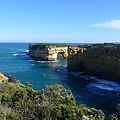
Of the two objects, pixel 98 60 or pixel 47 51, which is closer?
pixel 98 60

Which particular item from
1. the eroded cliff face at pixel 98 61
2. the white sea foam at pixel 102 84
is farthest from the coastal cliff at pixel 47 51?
the white sea foam at pixel 102 84

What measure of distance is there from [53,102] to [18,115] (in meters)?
4.23

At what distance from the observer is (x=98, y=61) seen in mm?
54156

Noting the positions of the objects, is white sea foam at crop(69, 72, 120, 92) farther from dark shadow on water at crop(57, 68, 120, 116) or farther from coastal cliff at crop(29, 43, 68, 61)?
coastal cliff at crop(29, 43, 68, 61)

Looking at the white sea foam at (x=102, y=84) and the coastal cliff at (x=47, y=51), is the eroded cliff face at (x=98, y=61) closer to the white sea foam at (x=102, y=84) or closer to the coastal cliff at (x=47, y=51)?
the white sea foam at (x=102, y=84)

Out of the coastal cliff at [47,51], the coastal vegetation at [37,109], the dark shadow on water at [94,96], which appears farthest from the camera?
the coastal cliff at [47,51]

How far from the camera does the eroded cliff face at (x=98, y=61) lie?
157ft

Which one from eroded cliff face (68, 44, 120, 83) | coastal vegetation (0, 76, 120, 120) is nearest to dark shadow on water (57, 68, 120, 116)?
eroded cliff face (68, 44, 120, 83)

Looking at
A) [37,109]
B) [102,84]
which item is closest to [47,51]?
[102,84]

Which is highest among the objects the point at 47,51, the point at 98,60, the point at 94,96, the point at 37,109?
the point at 37,109

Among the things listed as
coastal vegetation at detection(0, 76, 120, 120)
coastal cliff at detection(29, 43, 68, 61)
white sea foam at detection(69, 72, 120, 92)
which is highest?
coastal vegetation at detection(0, 76, 120, 120)

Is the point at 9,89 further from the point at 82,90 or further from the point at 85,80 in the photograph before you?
the point at 85,80

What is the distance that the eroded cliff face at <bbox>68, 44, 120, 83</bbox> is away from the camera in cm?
4772

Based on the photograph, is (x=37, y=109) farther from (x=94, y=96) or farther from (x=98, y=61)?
(x=98, y=61)
